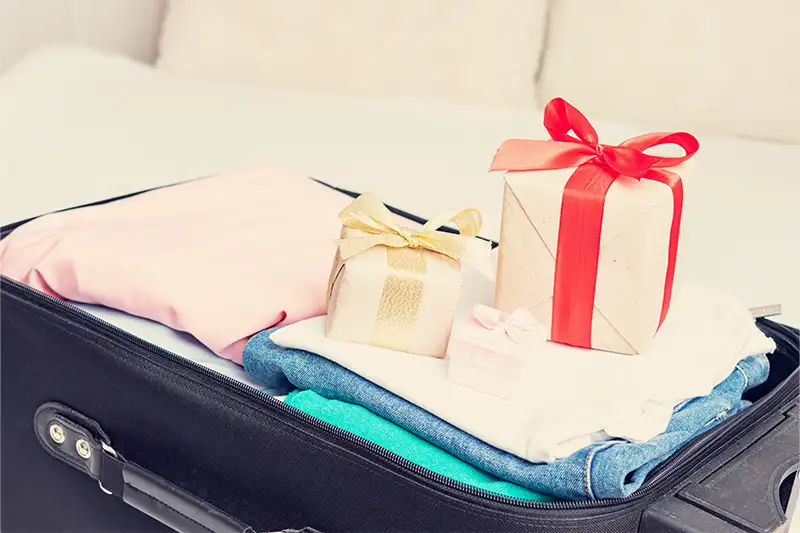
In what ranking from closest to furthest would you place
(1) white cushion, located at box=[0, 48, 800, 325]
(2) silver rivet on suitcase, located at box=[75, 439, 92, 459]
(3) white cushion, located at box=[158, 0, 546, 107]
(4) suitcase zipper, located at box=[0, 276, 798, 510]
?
(4) suitcase zipper, located at box=[0, 276, 798, 510], (2) silver rivet on suitcase, located at box=[75, 439, 92, 459], (1) white cushion, located at box=[0, 48, 800, 325], (3) white cushion, located at box=[158, 0, 546, 107]

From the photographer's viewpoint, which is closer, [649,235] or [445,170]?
[649,235]

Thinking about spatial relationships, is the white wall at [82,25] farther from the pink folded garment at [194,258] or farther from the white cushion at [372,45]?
the pink folded garment at [194,258]

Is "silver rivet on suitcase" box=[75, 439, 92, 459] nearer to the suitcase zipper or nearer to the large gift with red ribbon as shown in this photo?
the suitcase zipper

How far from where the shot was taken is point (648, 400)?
67 cm

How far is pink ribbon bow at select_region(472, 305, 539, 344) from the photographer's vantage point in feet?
2.19

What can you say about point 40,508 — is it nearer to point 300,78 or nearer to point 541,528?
point 541,528

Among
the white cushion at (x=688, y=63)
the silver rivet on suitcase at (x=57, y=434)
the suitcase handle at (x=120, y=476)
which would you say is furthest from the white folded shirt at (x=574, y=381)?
the white cushion at (x=688, y=63)

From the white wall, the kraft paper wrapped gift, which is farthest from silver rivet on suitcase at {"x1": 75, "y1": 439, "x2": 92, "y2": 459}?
the white wall

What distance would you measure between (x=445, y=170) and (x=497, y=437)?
2.66 ft

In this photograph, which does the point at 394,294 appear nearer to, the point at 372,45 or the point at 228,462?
the point at 228,462

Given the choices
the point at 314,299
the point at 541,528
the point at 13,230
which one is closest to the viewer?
the point at 541,528

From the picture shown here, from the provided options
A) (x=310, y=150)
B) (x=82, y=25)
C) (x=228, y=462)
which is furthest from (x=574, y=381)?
(x=82, y=25)

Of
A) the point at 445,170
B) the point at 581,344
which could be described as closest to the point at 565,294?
the point at 581,344

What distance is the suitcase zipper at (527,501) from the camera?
0.59 m
